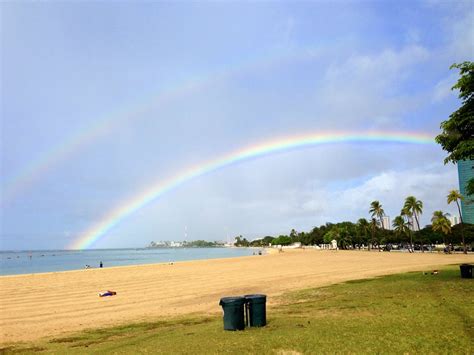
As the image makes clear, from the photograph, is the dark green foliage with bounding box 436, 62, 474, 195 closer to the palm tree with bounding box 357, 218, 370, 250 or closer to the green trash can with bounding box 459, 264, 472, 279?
the green trash can with bounding box 459, 264, 472, 279

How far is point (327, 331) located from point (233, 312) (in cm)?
280

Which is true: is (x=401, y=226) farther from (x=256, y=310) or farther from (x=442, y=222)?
(x=256, y=310)

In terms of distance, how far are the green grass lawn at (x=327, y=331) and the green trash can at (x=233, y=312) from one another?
0.31 m

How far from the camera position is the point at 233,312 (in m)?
11.6

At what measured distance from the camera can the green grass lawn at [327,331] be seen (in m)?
9.04

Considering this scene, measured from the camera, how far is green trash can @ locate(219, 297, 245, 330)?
11.5m

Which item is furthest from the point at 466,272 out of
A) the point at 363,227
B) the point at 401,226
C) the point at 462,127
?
the point at 363,227

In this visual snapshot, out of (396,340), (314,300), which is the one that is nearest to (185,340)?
(396,340)

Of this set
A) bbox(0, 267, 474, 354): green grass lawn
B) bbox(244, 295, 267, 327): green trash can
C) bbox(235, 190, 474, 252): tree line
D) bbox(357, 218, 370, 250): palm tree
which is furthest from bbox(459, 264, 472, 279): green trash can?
bbox(357, 218, 370, 250): palm tree

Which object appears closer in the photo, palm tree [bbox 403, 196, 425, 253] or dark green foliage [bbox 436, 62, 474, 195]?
dark green foliage [bbox 436, 62, 474, 195]

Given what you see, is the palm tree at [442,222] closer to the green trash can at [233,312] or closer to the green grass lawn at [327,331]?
the green grass lawn at [327,331]

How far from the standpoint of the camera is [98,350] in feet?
36.8

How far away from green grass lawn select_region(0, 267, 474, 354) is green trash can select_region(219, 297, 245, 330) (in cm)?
31

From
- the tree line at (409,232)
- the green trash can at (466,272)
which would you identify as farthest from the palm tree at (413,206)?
the green trash can at (466,272)
